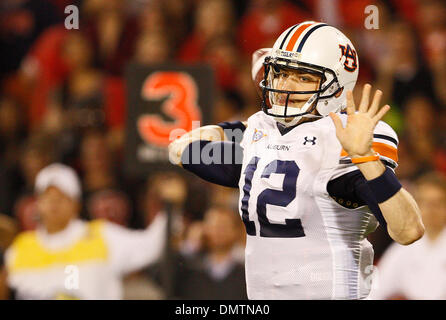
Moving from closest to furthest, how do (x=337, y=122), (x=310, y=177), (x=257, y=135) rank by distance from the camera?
(x=337, y=122) → (x=310, y=177) → (x=257, y=135)

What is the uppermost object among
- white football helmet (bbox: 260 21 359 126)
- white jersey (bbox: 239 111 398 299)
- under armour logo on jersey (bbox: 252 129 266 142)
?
white football helmet (bbox: 260 21 359 126)

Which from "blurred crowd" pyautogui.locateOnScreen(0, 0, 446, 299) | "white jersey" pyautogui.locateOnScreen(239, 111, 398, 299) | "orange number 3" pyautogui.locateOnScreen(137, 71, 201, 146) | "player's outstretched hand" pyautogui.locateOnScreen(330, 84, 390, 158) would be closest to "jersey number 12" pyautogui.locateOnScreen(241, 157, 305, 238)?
"white jersey" pyautogui.locateOnScreen(239, 111, 398, 299)

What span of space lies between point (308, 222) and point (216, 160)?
56 centimetres

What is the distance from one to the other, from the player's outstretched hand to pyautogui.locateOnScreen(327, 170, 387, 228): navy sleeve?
0.13 meters

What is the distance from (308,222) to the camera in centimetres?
323

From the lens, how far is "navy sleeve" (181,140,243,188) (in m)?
3.63

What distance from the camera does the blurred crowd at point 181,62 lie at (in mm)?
5909

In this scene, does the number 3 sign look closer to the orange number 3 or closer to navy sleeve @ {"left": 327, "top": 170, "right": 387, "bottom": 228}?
the orange number 3

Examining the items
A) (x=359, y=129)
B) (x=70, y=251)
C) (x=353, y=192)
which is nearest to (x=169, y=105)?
(x=70, y=251)

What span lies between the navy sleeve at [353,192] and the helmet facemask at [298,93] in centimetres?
31

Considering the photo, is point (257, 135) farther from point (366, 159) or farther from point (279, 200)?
point (366, 159)

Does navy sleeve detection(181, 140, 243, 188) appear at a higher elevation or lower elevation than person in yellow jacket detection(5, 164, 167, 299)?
higher

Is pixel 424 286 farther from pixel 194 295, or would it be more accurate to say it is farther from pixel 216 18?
pixel 216 18
